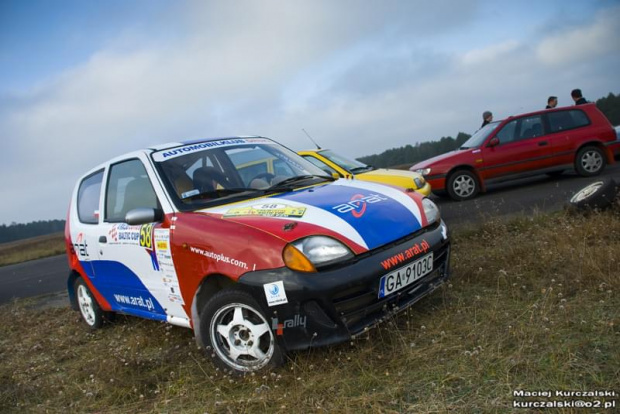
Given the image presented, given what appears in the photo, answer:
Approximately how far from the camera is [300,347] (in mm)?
2918

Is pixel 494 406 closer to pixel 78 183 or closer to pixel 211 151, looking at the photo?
pixel 211 151

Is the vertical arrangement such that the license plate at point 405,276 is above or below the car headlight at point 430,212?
below

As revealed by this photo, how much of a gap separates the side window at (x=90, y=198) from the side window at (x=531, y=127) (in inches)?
342

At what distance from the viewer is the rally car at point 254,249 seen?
9.56 ft

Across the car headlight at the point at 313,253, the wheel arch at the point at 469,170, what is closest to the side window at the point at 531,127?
the wheel arch at the point at 469,170

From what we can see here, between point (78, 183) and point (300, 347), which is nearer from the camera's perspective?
point (300, 347)

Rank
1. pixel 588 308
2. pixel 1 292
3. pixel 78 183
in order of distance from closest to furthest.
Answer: pixel 588 308, pixel 78 183, pixel 1 292

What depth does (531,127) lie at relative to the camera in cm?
1024

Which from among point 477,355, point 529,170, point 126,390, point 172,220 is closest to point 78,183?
point 172,220

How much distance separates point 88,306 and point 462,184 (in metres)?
7.82

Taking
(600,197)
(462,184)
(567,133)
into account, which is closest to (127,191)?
(600,197)

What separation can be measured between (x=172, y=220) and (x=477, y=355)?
2.25 meters

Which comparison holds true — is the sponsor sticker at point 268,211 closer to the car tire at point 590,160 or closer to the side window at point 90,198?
the side window at point 90,198

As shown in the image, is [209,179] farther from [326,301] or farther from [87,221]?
[87,221]
